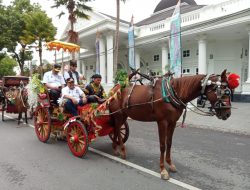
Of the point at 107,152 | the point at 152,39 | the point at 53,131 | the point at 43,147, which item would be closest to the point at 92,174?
the point at 107,152

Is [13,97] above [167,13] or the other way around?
the other way around

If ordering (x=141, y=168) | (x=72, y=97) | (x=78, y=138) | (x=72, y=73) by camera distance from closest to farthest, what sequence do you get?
(x=141, y=168), (x=78, y=138), (x=72, y=97), (x=72, y=73)

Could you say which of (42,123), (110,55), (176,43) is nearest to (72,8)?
(110,55)

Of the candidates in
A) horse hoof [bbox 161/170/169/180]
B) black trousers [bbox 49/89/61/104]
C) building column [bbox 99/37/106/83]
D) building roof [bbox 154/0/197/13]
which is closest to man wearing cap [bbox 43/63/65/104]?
black trousers [bbox 49/89/61/104]

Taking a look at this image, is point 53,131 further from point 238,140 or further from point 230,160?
point 238,140

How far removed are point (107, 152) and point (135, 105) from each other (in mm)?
1579

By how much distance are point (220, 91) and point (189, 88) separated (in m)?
0.54

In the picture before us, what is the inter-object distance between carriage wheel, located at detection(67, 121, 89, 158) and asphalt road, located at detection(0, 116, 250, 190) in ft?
0.59

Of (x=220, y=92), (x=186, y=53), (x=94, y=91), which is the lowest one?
(x=94, y=91)

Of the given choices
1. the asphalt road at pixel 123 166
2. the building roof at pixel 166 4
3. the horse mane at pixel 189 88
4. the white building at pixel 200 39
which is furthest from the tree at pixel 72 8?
the building roof at pixel 166 4

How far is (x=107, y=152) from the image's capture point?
564cm

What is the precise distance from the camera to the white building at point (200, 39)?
16.4 metres

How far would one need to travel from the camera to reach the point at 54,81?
6.80m

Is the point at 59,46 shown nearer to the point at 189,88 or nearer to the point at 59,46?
the point at 59,46
